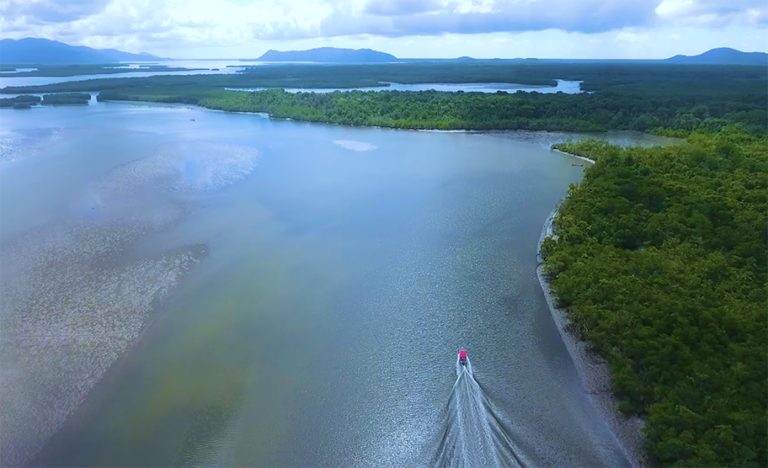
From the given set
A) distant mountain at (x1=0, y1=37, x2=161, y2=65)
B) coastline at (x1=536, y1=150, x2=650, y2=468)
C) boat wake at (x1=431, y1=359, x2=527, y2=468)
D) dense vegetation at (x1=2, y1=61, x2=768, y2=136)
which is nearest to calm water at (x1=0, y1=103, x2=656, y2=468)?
boat wake at (x1=431, y1=359, x2=527, y2=468)

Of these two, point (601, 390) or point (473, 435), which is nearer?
point (473, 435)

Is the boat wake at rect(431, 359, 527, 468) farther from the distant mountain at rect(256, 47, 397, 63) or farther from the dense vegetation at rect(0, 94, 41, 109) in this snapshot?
the distant mountain at rect(256, 47, 397, 63)

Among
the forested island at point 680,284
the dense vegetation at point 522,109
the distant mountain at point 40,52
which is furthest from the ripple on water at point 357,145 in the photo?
the distant mountain at point 40,52

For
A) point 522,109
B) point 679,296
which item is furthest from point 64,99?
point 679,296

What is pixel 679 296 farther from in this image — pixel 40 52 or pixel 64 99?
pixel 40 52

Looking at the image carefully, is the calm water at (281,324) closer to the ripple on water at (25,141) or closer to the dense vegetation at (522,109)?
the ripple on water at (25,141)

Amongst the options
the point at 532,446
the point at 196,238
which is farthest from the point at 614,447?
the point at 196,238
